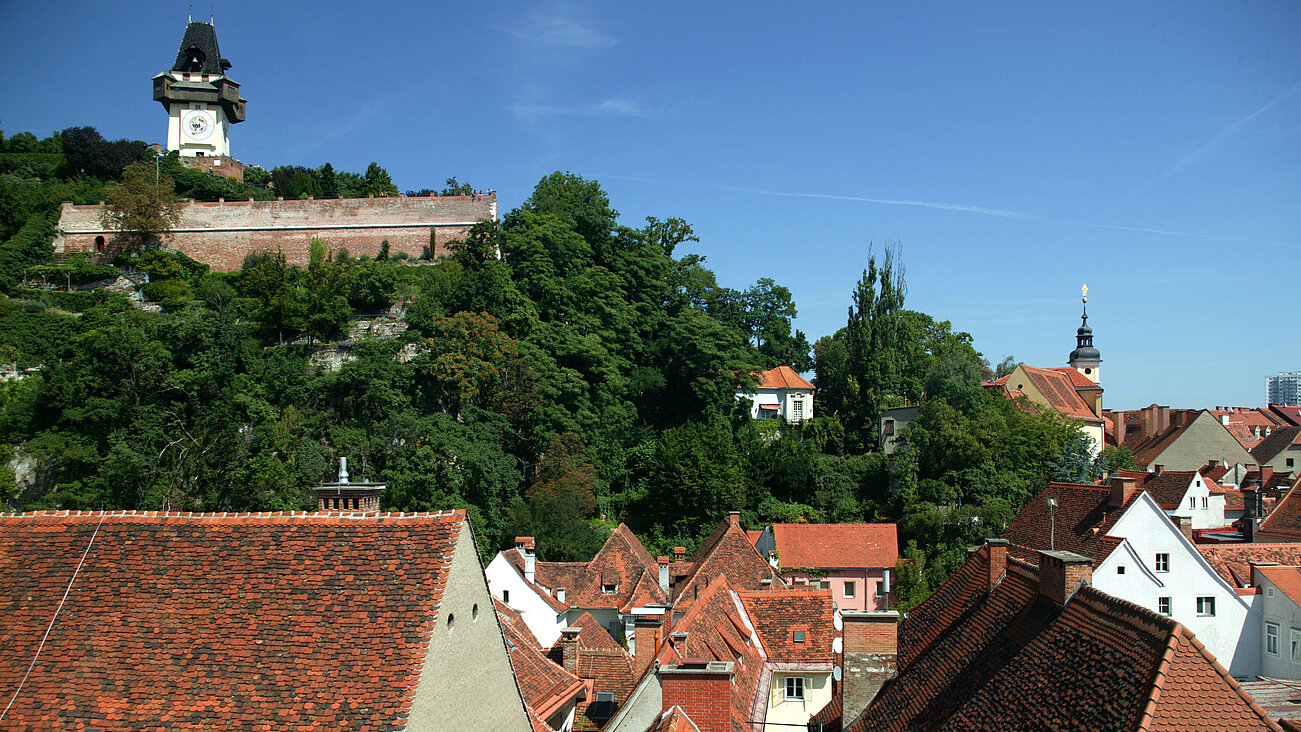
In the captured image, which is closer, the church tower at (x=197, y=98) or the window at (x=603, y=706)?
the window at (x=603, y=706)

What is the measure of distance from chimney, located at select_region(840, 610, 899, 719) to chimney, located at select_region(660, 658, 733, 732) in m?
2.07

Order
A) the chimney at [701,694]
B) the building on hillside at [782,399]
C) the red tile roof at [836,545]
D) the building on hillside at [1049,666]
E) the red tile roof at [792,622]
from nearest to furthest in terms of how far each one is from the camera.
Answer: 1. the building on hillside at [1049,666]
2. the chimney at [701,694]
3. the red tile roof at [792,622]
4. the red tile roof at [836,545]
5. the building on hillside at [782,399]

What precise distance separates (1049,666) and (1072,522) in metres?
20.0

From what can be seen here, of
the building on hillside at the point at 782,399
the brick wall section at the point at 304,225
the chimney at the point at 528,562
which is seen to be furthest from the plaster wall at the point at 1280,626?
the brick wall section at the point at 304,225

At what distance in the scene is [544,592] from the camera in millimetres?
31109

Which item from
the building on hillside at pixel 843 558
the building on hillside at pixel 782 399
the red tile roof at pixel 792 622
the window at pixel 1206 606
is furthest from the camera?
the building on hillside at pixel 782 399

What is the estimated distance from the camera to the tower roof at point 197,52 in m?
74.1

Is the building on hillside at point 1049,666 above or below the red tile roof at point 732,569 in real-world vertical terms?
above

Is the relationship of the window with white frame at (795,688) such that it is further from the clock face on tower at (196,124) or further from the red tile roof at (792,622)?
the clock face on tower at (196,124)

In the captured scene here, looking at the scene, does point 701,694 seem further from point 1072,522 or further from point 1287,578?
point 1287,578

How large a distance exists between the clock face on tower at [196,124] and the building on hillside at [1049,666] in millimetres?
74091

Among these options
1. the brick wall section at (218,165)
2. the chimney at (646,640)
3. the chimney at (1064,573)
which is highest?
the brick wall section at (218,165)

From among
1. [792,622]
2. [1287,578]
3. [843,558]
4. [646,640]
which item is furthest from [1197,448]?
[646,640]

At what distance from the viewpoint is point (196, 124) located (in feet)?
240
